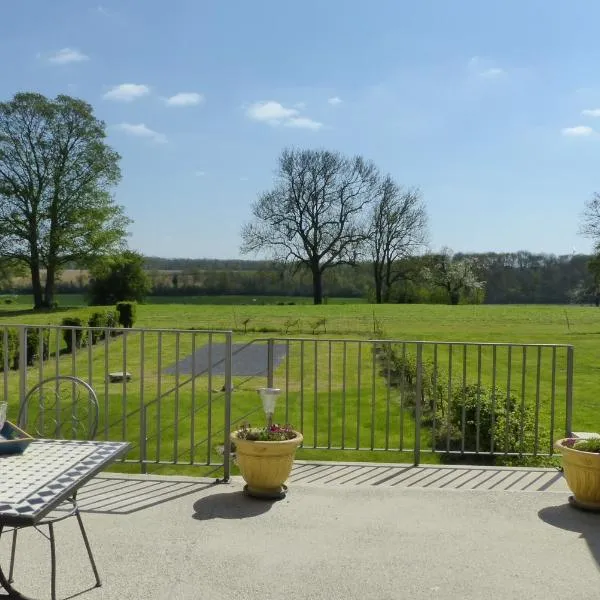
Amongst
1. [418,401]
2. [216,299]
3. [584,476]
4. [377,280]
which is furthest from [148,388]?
[377,280]

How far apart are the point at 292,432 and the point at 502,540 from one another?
1443mm

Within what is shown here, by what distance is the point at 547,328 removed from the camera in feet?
85.6

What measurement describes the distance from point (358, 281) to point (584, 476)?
138 ft

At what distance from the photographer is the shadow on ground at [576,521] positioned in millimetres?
3574

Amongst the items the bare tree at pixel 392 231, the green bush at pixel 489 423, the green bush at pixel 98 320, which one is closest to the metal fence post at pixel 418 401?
the green bush at pixel 489 423

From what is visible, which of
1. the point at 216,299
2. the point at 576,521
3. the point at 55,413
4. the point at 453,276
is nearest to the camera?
the point at 576,521

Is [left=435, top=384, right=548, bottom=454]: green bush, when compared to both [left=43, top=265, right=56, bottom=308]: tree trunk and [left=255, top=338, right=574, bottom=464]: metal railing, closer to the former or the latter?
[left=255, top=338, right=574, bottom=464]: metal railing

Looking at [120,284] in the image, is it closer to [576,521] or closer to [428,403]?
[428,403]

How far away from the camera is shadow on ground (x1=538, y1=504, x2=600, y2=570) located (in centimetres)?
357

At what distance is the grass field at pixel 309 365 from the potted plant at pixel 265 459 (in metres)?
0.57

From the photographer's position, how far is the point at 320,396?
10.8 m

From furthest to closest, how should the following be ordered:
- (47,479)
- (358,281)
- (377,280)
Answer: (358,281)
(377,280)
(47,479)

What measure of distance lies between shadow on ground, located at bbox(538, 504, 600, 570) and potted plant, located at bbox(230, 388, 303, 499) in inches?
62.3

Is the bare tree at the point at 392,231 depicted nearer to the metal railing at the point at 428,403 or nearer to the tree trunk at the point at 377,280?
the tree trunk at the point at 377,280
